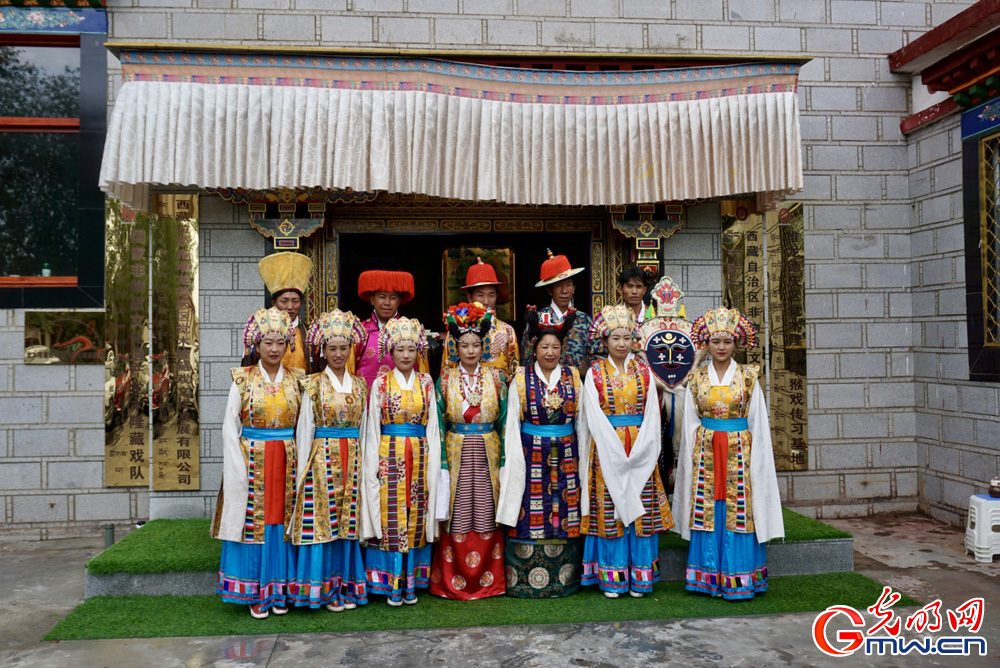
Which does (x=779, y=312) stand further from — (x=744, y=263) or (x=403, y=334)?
(x=403, y=334)

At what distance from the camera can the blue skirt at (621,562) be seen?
479cm

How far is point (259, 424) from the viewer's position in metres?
4.48

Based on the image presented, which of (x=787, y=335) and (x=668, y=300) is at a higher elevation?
→ (x=668, y=300)

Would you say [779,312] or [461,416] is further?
[779,312]

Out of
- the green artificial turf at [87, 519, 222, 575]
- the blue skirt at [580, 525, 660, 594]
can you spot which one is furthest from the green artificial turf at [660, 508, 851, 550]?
the green artificial turf at [87, 519, 222, 575]

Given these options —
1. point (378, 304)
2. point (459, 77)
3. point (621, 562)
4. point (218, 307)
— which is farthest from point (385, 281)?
point (621, 562)

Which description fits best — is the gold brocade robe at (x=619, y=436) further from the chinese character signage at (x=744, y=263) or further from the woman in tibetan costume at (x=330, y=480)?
the chinese character signage at (x=744, y=263)

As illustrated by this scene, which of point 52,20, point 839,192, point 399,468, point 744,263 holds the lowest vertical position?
point 399,468

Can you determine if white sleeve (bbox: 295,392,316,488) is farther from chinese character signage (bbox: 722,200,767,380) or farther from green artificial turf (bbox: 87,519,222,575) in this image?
Answer: chinese character signage (bbox: 722,200,767,380)

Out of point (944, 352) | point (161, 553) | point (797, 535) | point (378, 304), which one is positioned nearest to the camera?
point (161, 553)

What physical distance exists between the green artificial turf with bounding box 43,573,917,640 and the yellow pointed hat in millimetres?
2185

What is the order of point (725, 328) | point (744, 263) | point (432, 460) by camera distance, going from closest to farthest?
point (432, 460)
point (725, 328)
point (744, 263)

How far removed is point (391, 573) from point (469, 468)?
0.80 meters

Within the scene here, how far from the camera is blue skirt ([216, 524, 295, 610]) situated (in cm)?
448
